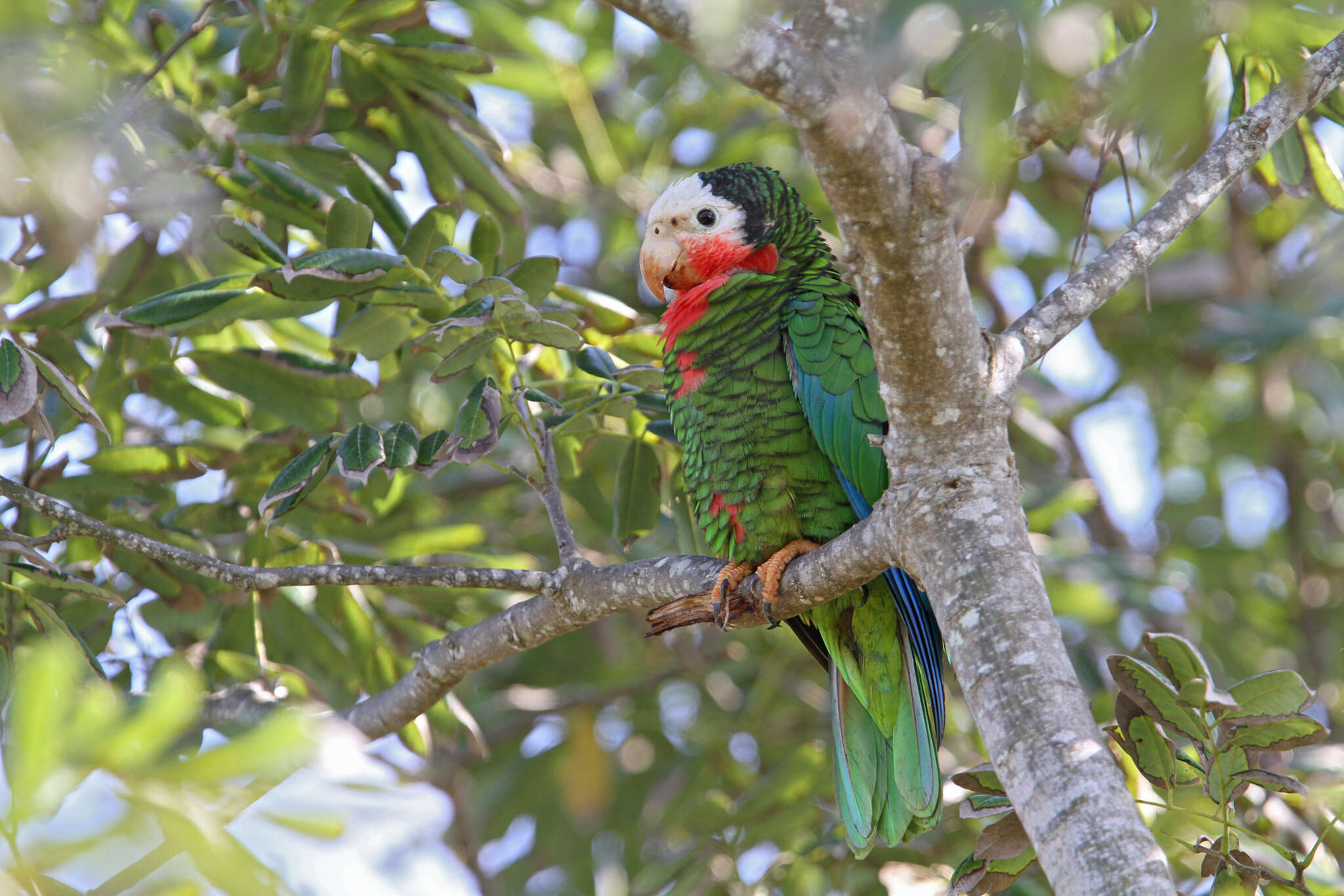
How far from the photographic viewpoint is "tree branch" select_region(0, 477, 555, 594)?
5.80 feet

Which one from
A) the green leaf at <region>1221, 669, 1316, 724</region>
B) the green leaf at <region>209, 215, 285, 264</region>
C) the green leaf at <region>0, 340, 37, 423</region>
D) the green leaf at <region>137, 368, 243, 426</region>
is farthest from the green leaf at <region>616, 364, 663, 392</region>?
the green leaf at <region>1221, 669, 1316, 724</region>

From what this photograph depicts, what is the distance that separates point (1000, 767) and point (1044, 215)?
3.10 meters

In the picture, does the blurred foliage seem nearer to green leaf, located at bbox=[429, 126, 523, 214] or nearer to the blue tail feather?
green leaf, located at bbox=[429, 126, 523, 214]

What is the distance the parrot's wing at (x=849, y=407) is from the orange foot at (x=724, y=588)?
0.96 ft

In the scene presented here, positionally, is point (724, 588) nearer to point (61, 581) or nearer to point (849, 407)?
point (849, 407)

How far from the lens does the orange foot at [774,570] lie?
→ 192 cm

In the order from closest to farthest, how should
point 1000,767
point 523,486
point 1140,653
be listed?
1. point 1000,767
2. point 1140,653
3. point 523,486

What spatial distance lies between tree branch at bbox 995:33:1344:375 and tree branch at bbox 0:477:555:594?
99 cm

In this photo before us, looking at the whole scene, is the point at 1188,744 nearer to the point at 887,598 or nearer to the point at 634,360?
the point at 887,598

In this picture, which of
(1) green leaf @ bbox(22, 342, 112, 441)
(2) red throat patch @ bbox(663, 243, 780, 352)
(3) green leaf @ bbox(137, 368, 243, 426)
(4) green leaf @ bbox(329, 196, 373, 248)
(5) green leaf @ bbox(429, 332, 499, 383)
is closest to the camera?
(1) green leaf @ bbox(22, 342, 112, 441)

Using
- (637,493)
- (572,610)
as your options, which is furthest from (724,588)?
(637,493)

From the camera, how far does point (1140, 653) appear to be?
3271 millimetres

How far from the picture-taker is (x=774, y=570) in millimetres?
2004

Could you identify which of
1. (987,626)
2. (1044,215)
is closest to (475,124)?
(987,626)
